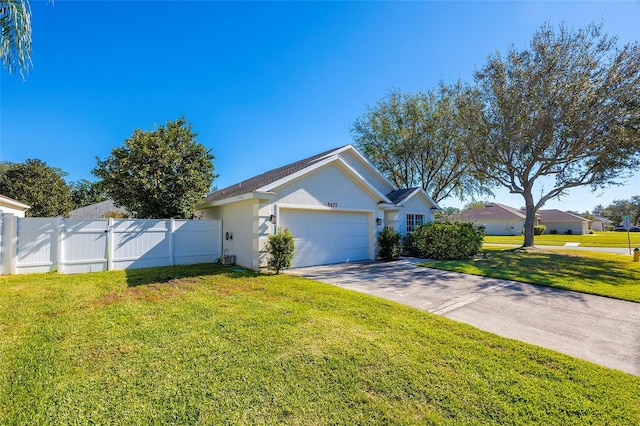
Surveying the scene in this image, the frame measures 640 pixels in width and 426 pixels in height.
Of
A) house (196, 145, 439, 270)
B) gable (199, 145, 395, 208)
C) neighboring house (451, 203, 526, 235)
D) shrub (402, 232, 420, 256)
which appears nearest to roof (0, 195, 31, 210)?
gable (199, 145, 395, 208)

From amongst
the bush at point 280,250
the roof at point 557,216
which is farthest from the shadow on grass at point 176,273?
the roof at point 557,216

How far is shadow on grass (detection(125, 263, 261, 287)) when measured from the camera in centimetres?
873

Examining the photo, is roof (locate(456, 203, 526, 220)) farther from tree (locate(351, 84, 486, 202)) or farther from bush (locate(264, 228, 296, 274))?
bush (locate(264, 228, 296, 274))

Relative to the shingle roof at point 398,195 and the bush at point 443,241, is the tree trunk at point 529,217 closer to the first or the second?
the bush at point 443,241

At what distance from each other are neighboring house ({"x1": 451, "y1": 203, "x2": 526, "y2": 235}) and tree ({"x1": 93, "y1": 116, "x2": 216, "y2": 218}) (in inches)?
1591

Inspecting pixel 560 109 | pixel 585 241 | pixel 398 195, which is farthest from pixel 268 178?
pixel 585 241

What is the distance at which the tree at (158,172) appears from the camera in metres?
13.9

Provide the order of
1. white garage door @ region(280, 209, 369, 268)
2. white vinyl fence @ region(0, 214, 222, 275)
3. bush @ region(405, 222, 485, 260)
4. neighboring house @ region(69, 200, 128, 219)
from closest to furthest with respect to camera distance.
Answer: white vinyl fence @ region(0, 214, 222, 275) → white garage door @ region(280, 209, 369, 268) → bush @ region(405, 222, 485, 260) → neighboring house @ region(69, 200, 128, 219)

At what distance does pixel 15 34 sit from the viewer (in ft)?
17.1

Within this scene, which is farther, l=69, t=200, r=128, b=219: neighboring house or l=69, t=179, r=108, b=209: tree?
l=69, t=179, r=108, b=209: tree

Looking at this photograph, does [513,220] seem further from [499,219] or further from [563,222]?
[563,222]

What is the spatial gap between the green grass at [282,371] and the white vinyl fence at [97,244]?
4674mm

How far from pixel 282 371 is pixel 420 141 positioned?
20.4 metres

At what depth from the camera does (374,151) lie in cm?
2261
